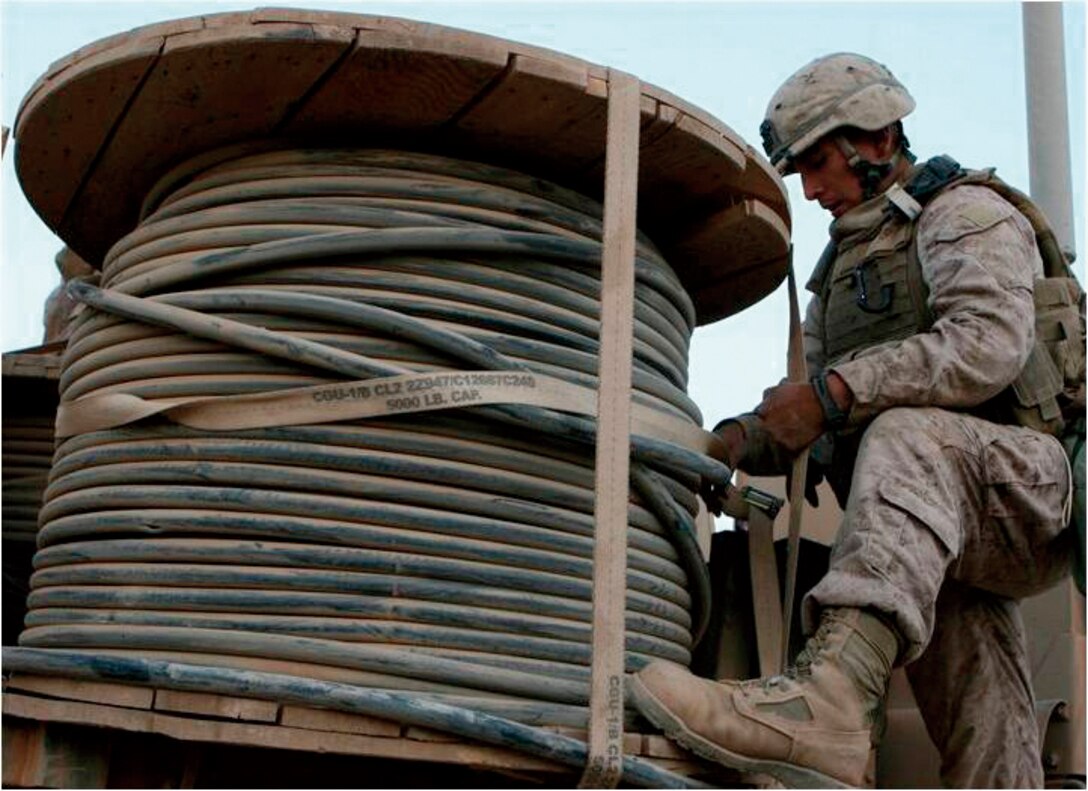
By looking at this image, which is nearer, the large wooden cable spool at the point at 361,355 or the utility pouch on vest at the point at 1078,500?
the large wooden cable spool at the point at 361,355

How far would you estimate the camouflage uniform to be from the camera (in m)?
3.71

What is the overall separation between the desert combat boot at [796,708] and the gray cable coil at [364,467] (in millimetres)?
164

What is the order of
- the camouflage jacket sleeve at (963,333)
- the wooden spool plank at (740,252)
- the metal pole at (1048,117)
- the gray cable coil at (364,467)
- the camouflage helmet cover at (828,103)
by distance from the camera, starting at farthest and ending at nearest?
the metal pole at (1048,117) < the camouflage helmet cover at (828,103) < the wooden spool plank at (740,252) < the camouflage jacket sleeve at (963,333) < the gray cable coil at (364,467)

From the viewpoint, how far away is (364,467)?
339 cm

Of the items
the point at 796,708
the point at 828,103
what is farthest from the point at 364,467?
the point at 828,103

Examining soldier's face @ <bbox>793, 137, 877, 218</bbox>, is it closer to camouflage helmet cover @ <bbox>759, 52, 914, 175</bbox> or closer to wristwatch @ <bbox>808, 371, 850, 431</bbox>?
camouflage helmet cover @ <bbox>759, 52, 914, 175</bbox>

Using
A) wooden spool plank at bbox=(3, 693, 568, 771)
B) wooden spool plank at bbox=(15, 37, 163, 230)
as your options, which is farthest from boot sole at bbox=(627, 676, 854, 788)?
wooden spool plank at bbox=(15, 37, 163, 230)

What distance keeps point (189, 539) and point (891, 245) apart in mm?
1765

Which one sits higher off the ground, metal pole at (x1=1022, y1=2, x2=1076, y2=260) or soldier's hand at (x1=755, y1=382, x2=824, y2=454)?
metal pole at (x1=1022, y1=2, x2=1076, y2=260)

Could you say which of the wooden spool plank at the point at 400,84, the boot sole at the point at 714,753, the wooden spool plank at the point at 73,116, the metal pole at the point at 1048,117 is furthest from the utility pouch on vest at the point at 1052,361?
the metal pole at the point at 1048,117

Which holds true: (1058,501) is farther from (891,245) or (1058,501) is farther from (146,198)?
(146,198)

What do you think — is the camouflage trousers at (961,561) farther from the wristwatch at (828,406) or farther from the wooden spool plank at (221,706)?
the wooden spool plank at (221,706)

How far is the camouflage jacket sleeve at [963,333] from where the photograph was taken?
3.88 metres

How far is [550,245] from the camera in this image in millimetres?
3652
